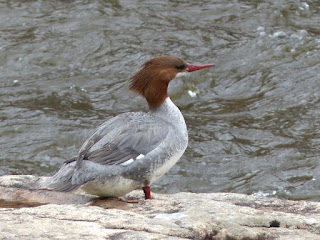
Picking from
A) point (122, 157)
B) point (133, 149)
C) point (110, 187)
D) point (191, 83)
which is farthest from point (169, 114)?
point (191, 83)

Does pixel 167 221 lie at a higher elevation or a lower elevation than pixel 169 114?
higher

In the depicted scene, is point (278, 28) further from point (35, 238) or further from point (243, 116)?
point (35, 238)

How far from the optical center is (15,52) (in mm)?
8703

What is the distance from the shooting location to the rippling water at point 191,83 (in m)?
6.52

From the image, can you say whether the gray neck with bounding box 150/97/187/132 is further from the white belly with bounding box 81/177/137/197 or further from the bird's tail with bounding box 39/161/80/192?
the bird's tail with bounding box 39/161/80/192

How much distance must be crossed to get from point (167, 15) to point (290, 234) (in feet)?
22.5

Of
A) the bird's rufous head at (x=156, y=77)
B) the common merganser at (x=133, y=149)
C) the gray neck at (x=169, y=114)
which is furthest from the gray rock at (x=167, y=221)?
the bird's rufous head at (x=156, y=77)

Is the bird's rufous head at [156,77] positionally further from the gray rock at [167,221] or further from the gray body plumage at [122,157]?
the gray rock at [167,221]

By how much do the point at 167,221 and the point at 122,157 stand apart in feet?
3.28

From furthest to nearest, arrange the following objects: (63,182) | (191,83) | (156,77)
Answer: (191,83) → (156,77) → (63,182)

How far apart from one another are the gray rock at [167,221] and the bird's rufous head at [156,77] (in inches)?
43.3

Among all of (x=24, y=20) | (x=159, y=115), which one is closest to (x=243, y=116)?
(x=159, y=115)

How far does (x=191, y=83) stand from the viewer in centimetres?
816

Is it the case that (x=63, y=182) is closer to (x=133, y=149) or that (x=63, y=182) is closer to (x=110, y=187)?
(x=110, y=187)
